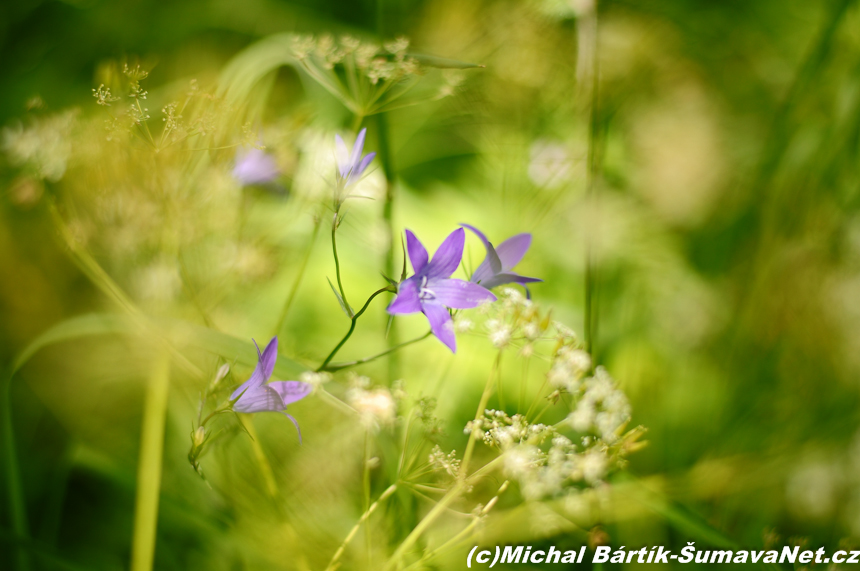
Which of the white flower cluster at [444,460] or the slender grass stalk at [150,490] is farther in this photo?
the slender grass stalk at [150,490]

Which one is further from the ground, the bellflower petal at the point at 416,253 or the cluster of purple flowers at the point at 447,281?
the bellflower petal at the point at 416,253

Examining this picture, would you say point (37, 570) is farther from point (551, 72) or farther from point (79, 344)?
point (551, 72)

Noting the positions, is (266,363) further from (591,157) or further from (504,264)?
(591,157)

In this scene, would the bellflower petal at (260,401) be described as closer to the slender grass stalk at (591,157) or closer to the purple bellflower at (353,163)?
the purple bellflower at (353,163)

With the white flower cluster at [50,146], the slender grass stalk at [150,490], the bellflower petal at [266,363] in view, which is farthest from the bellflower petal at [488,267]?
the white flower cluster at [50,146]

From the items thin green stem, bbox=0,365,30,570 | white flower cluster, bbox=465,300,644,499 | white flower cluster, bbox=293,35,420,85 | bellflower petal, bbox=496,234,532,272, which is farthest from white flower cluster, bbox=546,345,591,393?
thin green stem, bbox=0,365,30,570

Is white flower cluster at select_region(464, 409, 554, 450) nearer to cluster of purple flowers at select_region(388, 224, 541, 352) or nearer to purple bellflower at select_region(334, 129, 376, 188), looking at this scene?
cluster of purple flowers at select_region(388, 224, 541, 352)

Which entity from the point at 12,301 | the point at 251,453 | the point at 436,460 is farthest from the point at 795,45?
the point at 12,301

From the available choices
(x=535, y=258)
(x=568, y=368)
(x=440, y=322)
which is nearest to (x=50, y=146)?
(x=440, y=322)
